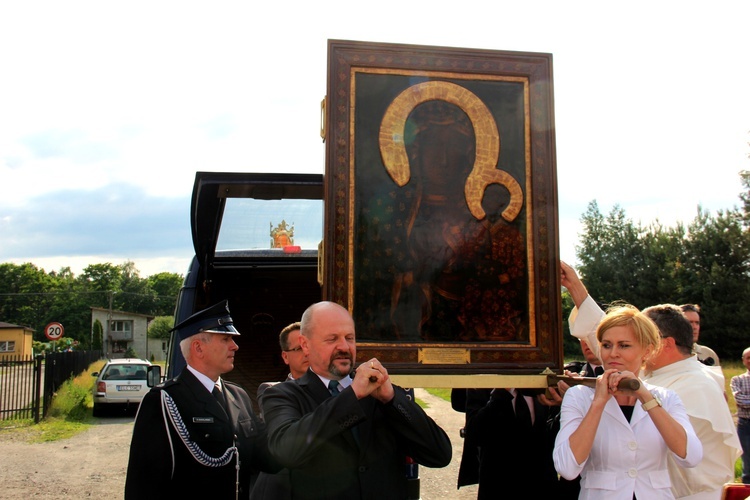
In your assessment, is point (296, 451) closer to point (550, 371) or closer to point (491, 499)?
point (550, 371)

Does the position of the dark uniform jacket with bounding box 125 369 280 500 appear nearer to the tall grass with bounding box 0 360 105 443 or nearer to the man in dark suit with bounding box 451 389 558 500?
the man in dark suit with bounding box 451 389 558 500

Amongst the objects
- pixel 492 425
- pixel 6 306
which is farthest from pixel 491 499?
pixel 6 306

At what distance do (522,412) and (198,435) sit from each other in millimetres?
2027

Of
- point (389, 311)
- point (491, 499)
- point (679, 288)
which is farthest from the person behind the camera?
point (679, 288)

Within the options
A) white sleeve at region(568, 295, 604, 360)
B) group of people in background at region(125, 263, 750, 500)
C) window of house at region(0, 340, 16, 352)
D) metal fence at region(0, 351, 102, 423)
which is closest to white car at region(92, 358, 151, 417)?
metal fence at region(0, 351, 102, 423)

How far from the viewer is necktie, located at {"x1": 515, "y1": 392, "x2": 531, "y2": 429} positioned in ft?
13.7

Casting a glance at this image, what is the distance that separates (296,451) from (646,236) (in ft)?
157

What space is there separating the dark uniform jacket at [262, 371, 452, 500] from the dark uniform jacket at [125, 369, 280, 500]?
0.29 metres

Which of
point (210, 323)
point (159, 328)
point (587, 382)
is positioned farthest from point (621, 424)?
point (159, 328)

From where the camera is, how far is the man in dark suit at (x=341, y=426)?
2.53m

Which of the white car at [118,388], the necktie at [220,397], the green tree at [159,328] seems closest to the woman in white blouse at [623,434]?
the necktie at [220,397]

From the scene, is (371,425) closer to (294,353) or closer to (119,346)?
(294,353)

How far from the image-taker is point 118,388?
16188mm

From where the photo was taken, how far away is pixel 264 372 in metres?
8.02
